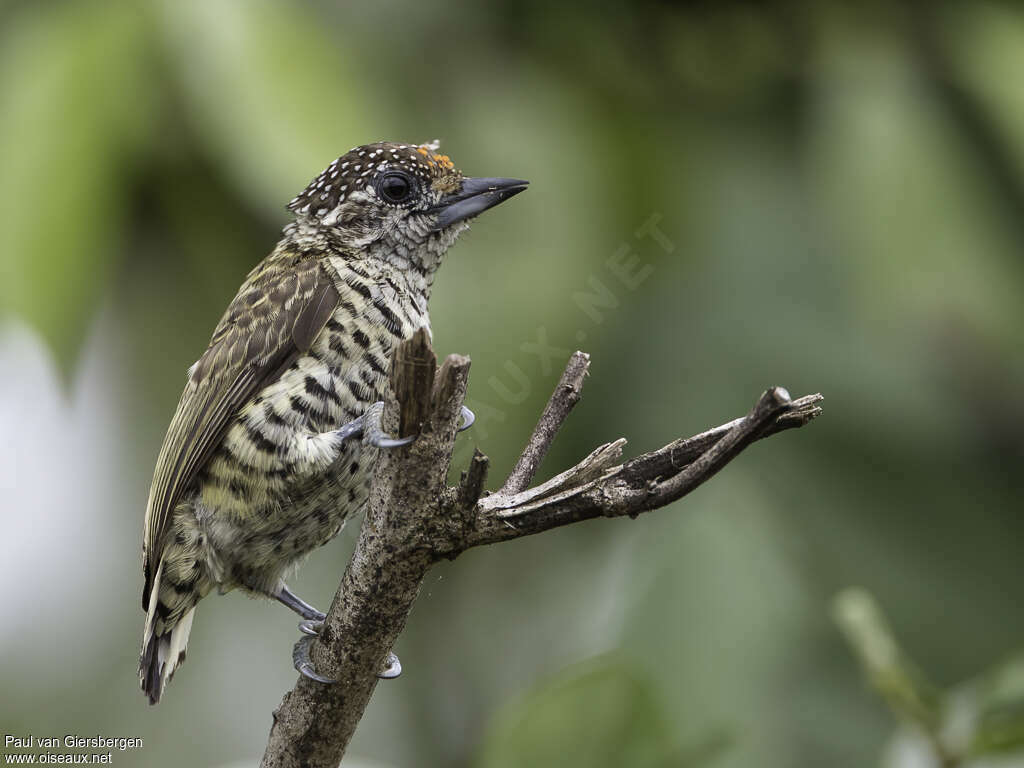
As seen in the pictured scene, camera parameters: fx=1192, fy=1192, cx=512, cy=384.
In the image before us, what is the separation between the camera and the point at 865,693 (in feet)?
13.6

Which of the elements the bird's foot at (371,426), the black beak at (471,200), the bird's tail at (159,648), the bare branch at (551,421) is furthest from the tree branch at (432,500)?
the black beak at (471,200)

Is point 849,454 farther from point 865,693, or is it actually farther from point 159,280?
point 159,280

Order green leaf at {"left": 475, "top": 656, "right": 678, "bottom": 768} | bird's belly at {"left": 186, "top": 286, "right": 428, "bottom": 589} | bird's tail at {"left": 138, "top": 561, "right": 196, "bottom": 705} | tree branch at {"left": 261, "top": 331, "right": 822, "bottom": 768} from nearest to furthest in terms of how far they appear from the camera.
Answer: tree branch at {"left": 261, "top": 331, "right": 822, "bottom": 768}
green leaf at {"left": 475, "top": 656, "right": 678, "bottom": 768}
bird's belly at {"left": 186, "top": 286, "right": 428, "bottom": 589}
bird's tail at {"left": 138, "top": 561, "right": 196, "bottom": 705}

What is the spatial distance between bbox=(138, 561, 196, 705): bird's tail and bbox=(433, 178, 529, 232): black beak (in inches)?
42.6

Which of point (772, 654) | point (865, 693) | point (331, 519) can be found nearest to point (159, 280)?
point (331, 519)

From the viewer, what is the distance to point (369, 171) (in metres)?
3.08

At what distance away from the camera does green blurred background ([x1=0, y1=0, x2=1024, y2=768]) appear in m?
2.97

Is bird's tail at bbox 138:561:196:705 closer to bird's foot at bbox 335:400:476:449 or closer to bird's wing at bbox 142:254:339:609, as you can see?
bird's wing at bbox 142:254:339:609

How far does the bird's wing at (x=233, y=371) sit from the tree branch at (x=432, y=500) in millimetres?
699

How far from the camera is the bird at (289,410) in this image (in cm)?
262

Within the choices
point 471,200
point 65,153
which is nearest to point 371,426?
point 471,200

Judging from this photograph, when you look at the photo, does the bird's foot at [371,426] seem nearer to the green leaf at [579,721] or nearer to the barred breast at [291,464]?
the barred breast at [291,464]

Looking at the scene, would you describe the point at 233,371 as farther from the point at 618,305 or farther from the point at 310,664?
the point at 618,305

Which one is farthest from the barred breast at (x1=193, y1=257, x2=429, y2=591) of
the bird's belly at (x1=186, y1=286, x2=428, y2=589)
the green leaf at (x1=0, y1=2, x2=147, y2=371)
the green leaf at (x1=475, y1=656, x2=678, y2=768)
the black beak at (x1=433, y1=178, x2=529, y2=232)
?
the green leaf at (x1=475, y1=656, x2=678, y2=768)
